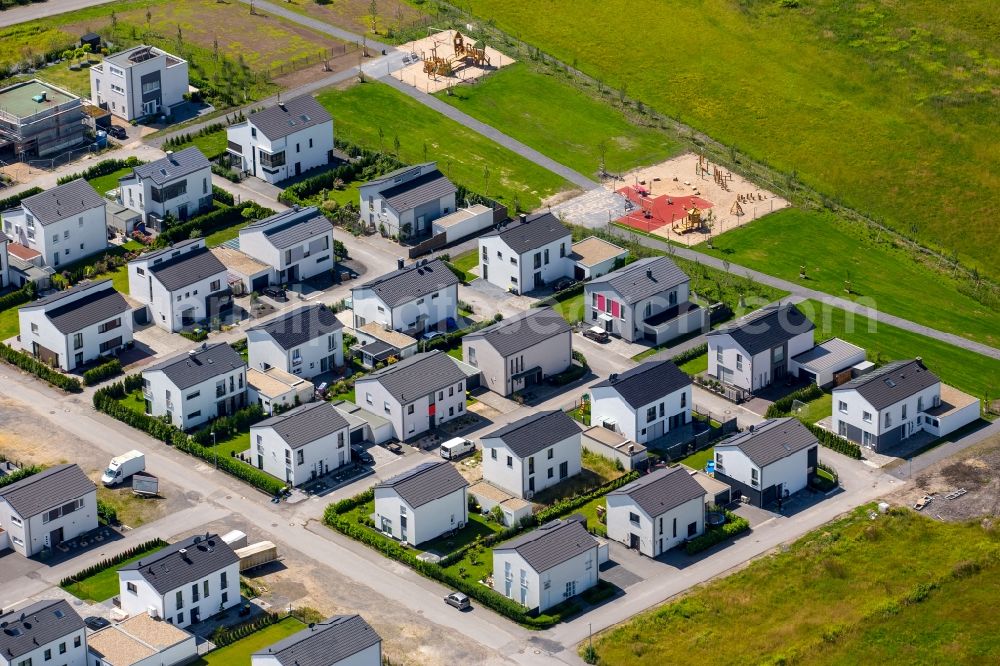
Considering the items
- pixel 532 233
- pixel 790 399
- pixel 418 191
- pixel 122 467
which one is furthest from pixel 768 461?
pixel 418 191

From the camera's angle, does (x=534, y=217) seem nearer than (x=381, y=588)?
No

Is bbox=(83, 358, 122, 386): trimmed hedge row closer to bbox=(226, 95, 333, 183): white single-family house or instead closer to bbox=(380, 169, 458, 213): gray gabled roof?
bbox=(380, 169, 458, 213): gray gabled roof

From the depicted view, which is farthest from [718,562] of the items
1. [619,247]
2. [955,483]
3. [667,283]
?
[619,247]

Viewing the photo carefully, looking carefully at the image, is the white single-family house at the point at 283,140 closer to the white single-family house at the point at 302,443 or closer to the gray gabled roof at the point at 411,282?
the gray gabled roof at the point at 411,282

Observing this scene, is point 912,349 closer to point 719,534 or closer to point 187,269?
point 719,534

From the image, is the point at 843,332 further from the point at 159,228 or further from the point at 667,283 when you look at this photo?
the point at 159,228

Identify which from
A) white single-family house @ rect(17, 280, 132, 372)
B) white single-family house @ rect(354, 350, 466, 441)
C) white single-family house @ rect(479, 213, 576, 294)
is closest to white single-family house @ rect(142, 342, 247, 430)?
white single-family house @ rect(17, 280, 132, 372)
